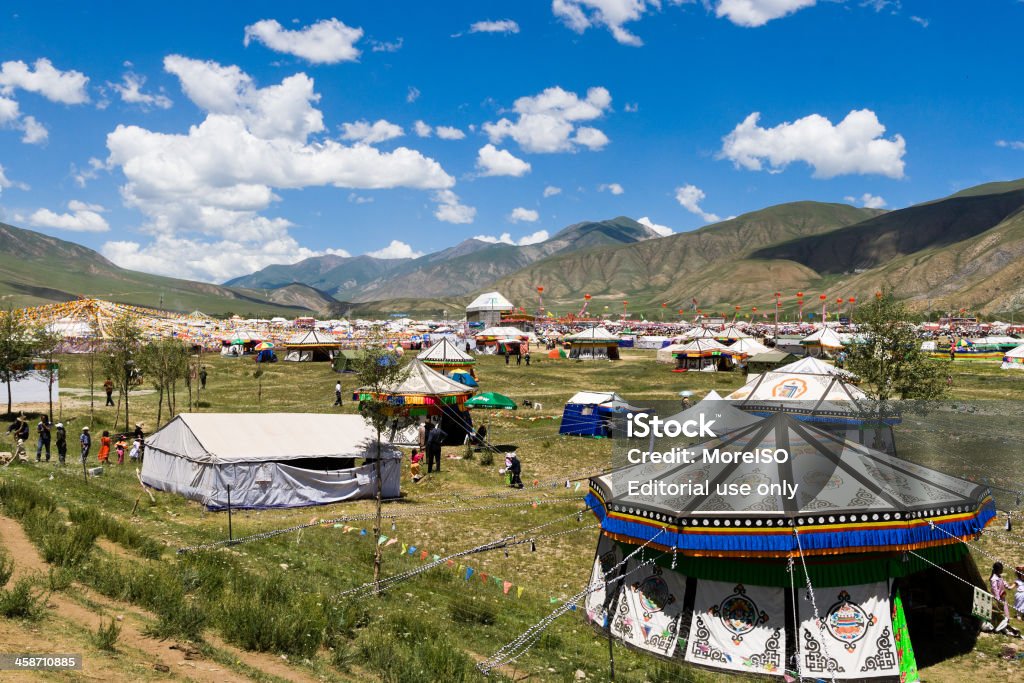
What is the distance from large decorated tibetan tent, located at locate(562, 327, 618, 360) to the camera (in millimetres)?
81656

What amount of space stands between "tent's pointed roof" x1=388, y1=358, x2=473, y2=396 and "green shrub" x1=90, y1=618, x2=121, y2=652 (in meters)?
20.7

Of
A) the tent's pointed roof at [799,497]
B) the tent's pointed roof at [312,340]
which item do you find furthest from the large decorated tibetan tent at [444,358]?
the tent's pointed roof at [312,340]

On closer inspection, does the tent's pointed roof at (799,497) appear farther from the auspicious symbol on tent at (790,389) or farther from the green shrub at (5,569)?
the auspicious symbol on tent at (790,389)

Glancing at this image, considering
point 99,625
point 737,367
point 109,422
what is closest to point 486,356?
point 737,367

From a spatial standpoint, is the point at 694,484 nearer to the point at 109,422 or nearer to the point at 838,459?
the point at 838,459

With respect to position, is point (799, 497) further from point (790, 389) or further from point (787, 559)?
point (790, 389)

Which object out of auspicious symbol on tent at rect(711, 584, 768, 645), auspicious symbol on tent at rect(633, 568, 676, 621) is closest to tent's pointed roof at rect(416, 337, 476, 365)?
auspicious symbol on tent at rect(633, 568, 676, 621)

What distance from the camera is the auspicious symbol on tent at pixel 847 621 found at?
37.1ft

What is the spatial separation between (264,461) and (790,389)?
21.8 meters

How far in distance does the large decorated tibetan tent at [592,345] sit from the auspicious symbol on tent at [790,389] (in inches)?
2012

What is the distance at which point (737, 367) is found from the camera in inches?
2746

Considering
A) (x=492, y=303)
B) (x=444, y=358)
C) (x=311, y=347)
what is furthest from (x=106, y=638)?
(x=492, y=303)

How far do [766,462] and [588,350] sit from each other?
7018cm

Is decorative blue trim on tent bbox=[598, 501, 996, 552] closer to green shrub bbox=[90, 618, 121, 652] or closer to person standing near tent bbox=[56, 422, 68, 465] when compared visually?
green shrub bbox=[90, 618, 121, 652]
